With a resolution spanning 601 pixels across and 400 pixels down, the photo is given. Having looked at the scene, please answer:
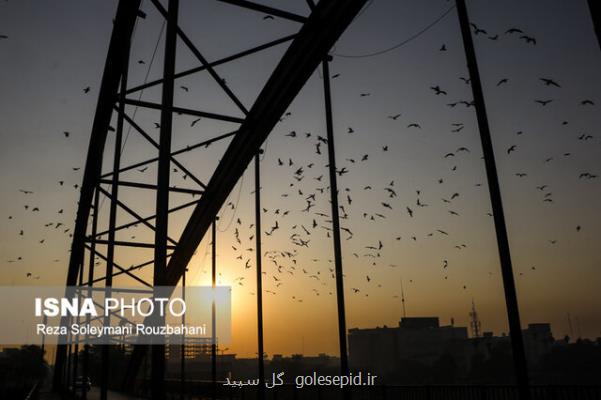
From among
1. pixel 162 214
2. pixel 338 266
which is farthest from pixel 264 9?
pixel 338 266

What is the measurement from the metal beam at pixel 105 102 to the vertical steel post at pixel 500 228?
9147 millimetres

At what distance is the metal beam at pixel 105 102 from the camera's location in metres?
11.3

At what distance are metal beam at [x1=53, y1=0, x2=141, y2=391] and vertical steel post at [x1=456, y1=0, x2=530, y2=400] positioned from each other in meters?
9.15

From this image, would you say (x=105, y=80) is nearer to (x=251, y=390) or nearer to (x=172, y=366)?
(x=251, y=390)

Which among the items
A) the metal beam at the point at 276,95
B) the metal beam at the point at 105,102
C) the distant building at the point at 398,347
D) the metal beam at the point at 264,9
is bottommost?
the distant building at the point at 398,347

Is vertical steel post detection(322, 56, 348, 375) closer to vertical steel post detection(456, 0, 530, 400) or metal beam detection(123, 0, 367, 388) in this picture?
metal beam detection(123, 0, 367, 388)

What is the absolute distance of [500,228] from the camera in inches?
156

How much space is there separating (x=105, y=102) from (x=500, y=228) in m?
13.4

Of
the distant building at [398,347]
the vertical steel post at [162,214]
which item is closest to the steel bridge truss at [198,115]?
the vertical steel post at [162,214]

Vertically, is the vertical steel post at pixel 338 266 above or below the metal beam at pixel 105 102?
below

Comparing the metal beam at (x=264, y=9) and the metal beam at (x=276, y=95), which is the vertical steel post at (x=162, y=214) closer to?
the metal beam at (x=264, y=9)

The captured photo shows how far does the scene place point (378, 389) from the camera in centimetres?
1316

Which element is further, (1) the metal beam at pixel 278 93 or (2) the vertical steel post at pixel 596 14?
(1) the metal beam at pixel 278 93

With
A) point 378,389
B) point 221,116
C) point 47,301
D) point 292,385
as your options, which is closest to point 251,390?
point 292,385
